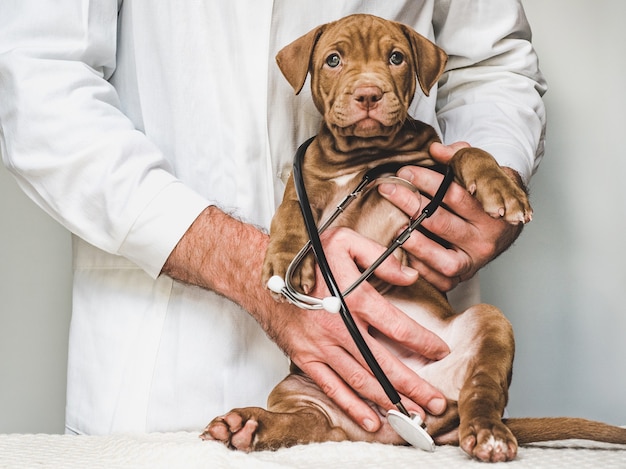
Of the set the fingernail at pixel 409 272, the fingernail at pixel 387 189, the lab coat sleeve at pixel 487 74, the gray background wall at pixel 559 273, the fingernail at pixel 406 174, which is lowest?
the gray background wall at pixel 559 273

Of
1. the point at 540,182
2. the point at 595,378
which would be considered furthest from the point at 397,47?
the point at 595,378

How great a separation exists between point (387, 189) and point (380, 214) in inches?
1.9

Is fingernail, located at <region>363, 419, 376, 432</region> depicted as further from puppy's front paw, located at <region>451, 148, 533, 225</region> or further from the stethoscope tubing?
puppy's front paw, located at <region>451, 148, 533, 225</region>

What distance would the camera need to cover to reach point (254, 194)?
136 centimetres

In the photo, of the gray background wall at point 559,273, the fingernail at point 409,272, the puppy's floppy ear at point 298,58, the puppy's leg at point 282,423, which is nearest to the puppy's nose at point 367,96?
the puppy's floppy ear at point 298,58

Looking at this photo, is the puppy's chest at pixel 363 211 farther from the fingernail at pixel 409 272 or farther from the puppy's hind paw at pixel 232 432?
the puppy's hind paw at pixel 232 432

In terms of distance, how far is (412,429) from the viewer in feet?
3.41

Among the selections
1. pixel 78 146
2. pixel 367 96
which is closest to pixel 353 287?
pixel 367 96

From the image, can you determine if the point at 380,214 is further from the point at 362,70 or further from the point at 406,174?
the point at 362,70

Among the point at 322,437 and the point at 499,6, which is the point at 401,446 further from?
the point at 499,6

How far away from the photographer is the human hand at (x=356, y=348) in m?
1.13

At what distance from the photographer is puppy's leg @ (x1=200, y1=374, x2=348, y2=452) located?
105 cm

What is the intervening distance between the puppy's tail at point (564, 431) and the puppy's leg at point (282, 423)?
0.82 feet

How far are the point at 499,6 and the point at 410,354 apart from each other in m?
0.80
